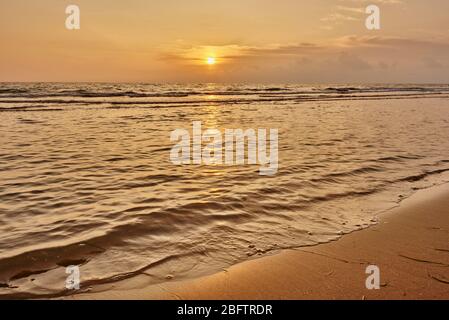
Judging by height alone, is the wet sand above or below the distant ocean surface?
below

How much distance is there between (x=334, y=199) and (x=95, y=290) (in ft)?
13.5

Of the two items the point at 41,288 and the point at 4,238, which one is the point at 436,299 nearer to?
the point at 41,288

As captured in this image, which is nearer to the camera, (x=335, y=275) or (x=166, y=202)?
(x=335, y=275)

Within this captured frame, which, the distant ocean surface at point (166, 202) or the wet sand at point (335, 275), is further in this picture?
the distant ocean surface at point (166, 202)

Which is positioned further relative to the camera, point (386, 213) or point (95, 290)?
point (386, 213)

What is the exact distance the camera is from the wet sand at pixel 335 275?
3.40 meters

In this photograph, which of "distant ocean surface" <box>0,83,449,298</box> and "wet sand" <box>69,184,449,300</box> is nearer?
"wet sand" <box>69,184,449,300</box>

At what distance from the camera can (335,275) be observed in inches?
147

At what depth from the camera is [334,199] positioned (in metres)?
6.28

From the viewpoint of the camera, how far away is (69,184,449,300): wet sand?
3.40 metres

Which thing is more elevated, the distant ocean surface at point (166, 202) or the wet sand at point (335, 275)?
the distant ocean surface at point (166, 202)

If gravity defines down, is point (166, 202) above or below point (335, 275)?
above
